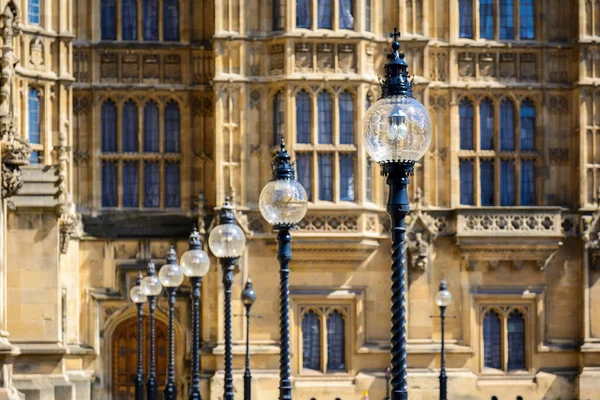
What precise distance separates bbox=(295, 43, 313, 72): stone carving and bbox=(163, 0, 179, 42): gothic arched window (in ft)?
12.7

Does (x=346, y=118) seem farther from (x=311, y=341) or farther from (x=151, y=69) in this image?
(x=311, y=341)

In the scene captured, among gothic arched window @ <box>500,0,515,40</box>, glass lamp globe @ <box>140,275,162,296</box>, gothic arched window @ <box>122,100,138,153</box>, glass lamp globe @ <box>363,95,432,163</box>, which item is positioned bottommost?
glass lamp globe @ <box>140,275,162,296</box>

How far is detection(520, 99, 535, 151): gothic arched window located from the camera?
50719 mm

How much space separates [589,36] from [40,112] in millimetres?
15663

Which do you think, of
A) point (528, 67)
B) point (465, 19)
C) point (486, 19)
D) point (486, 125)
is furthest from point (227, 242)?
point (528, 67)

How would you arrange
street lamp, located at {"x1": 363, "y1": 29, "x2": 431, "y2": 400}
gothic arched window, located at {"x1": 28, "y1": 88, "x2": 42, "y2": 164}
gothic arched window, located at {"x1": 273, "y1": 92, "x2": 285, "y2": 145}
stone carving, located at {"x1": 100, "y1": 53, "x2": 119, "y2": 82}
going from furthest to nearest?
stone carving, located at {"x1": 100, "y1": 53, "x2": 119, "y2": 82} → gothic arched window, located at {"x1": 273, "y1": 92, "x2": 285, "y2": 145} → gothic arched window, located at {"x1": 28, "y1": 88, "x2": 42, "y2": 164} → street lamp, located at {"x1": 363, "y1": 29, "x2": 431, "y2": 400}

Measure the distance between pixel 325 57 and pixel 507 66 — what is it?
18.4ft

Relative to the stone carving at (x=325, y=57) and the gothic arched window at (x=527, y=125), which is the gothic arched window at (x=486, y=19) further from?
the stone carving at (x=325, y=57)

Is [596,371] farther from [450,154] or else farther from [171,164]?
[171,164]

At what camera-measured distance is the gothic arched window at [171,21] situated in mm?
50250

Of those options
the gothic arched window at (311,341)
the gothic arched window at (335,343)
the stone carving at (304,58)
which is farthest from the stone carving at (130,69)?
the gothic arched window at (335,343)

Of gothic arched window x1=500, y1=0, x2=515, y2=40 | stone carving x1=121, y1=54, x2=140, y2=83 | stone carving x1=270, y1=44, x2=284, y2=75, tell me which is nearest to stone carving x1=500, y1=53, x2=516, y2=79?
gothic arched window x1=500, y1=0, x2=515, y2=40

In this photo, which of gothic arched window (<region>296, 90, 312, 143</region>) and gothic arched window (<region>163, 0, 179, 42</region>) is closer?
gothic arched window (<region>296, 90, 312, 143</region>)

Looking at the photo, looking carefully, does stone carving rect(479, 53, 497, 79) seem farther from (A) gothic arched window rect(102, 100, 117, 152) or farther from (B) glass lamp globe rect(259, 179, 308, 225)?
(B) glass lamp globe rect(259, 179, 308, 225)
